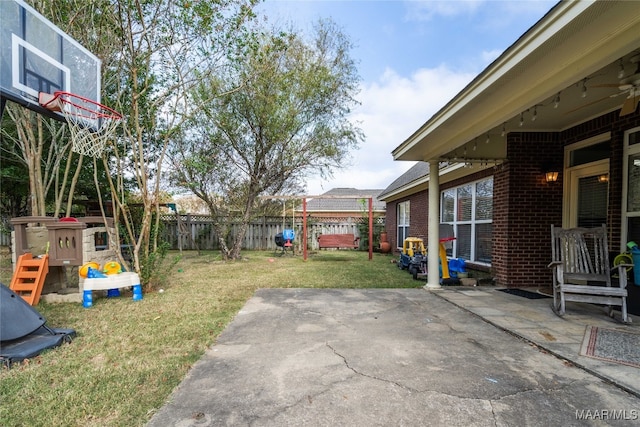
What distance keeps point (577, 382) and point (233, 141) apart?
9063 millimetres

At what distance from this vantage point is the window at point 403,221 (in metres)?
12.0

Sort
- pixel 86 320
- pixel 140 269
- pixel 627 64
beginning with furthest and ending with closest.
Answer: pixel 140 269 → pixel 86 320 → pixel 627 64

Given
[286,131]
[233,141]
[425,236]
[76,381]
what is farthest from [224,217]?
[76,381]

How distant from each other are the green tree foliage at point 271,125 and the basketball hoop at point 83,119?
140 inches

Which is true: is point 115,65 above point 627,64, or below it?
above

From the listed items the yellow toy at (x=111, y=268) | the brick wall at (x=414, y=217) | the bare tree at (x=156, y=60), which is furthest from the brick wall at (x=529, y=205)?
the yellow toy at (x=111, y=268)

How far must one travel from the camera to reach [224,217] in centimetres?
1102

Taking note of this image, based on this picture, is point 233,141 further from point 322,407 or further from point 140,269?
point 322,407

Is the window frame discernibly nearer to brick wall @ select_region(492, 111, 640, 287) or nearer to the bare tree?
brick wall @ select_region(492, 111, 640, 287)

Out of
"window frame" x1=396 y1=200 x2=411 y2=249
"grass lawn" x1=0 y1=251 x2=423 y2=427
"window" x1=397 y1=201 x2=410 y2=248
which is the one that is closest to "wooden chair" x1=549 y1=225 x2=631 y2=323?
"grass lawn" x1=0 y1=251 x2=423 y2=427

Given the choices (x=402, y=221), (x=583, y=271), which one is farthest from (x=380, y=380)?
(x=402, y=221)

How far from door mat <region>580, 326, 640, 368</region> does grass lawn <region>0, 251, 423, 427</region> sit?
301cm

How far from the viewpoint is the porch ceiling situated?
223cm

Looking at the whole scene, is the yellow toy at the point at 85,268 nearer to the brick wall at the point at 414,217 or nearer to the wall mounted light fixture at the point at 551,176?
the wall mounted light fixture at the point at 551,176
